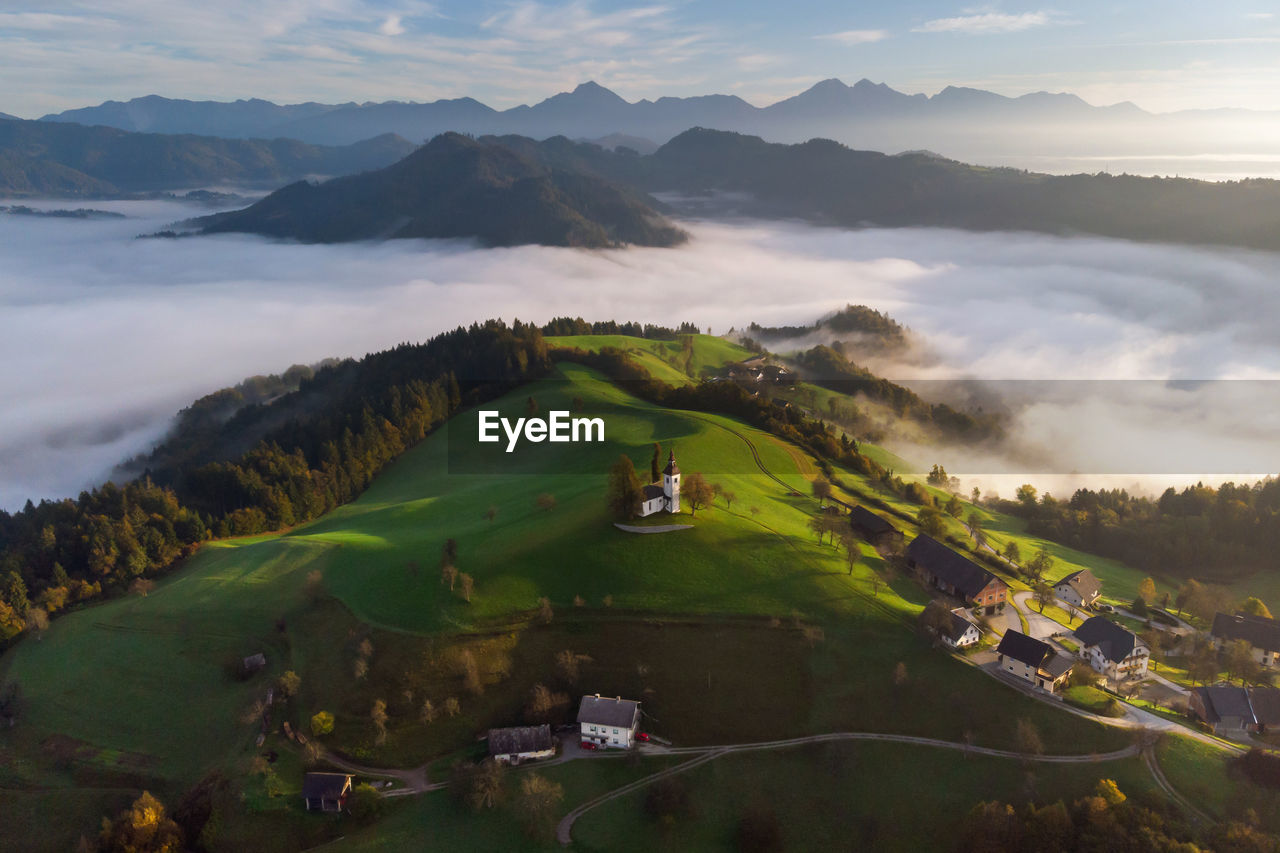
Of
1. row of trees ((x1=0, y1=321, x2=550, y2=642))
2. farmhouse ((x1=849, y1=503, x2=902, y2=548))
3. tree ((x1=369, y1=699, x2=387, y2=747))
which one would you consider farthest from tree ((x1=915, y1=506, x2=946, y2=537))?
row of trees ((x1=0, y1=321, x2=550, y2=642))

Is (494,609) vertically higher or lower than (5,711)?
higher

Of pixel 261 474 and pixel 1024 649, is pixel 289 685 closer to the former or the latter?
pixel 1024 649

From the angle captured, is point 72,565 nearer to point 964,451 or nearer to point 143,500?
point 143,500

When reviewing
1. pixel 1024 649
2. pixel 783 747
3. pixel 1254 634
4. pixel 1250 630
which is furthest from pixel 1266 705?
pixel 783 747

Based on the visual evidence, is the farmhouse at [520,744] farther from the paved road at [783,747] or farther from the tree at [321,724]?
the tree at [321,724]

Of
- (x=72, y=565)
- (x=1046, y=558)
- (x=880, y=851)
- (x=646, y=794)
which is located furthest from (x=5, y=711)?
(x=1046, y=558)

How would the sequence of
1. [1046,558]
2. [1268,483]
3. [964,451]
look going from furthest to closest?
[964,451] < [1268,483] < [1046,558]
